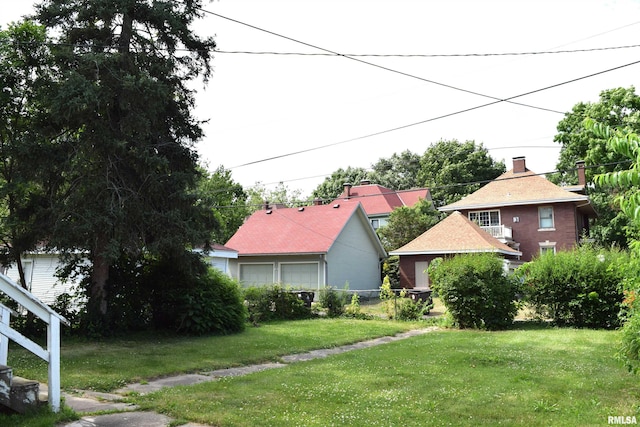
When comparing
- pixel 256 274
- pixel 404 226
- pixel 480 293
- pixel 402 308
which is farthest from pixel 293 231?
pixel 480 293

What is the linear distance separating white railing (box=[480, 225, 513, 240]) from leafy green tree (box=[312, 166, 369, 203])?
28045 millimetres

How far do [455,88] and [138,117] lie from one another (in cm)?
866

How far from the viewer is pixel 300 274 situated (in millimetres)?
30266

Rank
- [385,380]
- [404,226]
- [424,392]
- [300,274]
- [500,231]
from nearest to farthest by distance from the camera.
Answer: [424,392] < [385,380] < [300,274] < [500,231] < [404,226]

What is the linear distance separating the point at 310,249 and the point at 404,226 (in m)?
9.05

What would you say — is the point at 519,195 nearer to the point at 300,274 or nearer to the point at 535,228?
the point at 535,228

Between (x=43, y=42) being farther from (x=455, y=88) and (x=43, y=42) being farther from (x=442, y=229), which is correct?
(x=442, y=229)

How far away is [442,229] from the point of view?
31.1 meters


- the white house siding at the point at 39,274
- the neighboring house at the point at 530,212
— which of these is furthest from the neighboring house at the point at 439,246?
the white house siding at the point at 39,274

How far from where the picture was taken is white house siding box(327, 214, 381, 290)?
3025cm

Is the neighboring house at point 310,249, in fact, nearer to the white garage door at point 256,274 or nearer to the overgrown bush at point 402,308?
the white garage door at point 256,274

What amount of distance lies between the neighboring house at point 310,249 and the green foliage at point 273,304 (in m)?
7.61

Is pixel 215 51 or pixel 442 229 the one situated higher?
pixel 215 51

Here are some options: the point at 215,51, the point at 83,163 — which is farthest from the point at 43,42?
the point at 215,51
